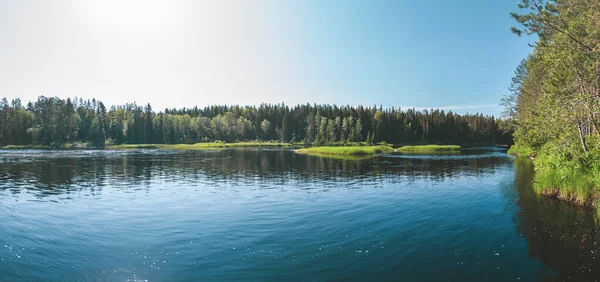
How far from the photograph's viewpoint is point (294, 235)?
815 inches

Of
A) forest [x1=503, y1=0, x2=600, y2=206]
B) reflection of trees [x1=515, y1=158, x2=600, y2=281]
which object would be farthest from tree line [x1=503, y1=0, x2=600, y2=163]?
reflection of trees [x1=515, y1=158, x2=600, y2=281]

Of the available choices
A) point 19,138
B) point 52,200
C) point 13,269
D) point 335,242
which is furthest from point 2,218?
Result: point 19,138

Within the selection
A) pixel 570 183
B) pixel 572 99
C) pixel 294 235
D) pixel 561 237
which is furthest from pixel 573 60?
pixel 294 235

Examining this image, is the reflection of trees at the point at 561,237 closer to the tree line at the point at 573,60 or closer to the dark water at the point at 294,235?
the dark water at the point at 294,235

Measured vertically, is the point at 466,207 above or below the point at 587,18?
below

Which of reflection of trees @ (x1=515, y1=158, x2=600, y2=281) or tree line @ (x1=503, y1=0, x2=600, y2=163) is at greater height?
tree line @ (x1=503, y1=0, x2=600, y2=163)

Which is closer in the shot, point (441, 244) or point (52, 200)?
point (441, 244)

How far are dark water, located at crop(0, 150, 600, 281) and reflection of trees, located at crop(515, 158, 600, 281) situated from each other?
0.08 m

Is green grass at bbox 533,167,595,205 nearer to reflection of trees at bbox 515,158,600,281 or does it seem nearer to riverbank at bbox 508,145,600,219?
riverbank at bbox 508,145,600,219

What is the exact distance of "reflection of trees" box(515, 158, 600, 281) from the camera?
15500 millimetres

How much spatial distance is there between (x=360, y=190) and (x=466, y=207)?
1143 centimetres

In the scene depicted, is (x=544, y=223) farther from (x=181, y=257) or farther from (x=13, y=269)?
(x=13, y=269)

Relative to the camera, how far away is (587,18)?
2309 centimetres

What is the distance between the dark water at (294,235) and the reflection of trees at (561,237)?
8cm
